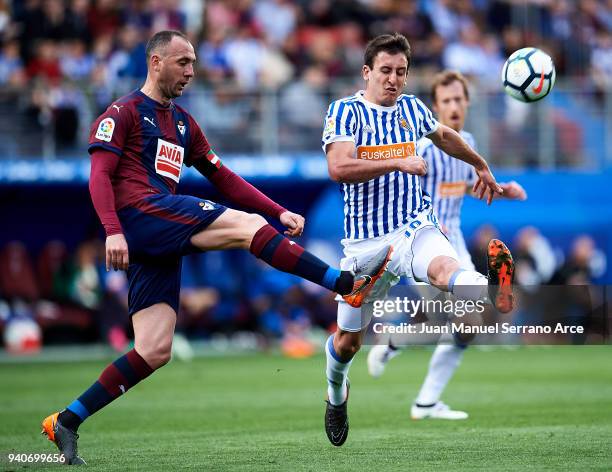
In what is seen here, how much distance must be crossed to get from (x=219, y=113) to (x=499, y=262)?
13450 mm

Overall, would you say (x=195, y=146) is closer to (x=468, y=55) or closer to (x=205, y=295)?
(x=205, y=295)

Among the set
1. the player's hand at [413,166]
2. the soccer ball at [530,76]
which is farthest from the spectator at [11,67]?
the player's hand at [413,166]

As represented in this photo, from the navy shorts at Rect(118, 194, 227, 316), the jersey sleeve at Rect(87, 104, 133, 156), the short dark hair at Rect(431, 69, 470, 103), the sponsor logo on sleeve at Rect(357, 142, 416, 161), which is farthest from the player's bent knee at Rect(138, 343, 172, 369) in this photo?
the short dark hair at Rect(431, 69, 470, 103)

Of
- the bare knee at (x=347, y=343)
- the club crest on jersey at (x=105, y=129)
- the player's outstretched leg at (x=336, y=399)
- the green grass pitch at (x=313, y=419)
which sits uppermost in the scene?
the club crest on jersey at (x=105, y=129)

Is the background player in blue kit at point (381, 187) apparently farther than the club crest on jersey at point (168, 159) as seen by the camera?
Yes

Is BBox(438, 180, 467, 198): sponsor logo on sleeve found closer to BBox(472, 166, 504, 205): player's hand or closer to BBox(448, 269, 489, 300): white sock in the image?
BBox(472, 166, 504, 205): player's hand

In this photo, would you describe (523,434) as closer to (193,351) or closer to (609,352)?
(609,352)

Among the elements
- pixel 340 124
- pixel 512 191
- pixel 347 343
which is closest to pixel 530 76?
pixel 512 191

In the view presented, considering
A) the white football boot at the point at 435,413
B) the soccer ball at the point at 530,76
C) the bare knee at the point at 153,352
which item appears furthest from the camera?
the white football boot at the point at 435,413

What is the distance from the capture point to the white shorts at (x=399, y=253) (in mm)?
8008

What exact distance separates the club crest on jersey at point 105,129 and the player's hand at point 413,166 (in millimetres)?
1824

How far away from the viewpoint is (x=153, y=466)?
23.9ft

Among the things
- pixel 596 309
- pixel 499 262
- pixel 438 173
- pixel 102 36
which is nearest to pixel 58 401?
pixel 438 173

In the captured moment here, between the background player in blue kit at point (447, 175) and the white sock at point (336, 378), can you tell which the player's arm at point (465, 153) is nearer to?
the white sock at point (336, 378)
